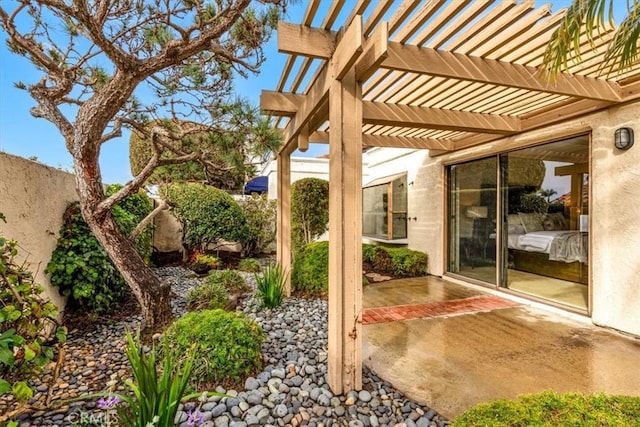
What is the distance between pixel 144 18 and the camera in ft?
12.1

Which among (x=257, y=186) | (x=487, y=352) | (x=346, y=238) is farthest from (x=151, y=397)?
(x=257, y=186)

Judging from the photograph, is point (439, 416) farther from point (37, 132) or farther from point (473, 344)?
point (37, 132)

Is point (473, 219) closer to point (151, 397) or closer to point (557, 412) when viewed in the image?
point (557, 412)

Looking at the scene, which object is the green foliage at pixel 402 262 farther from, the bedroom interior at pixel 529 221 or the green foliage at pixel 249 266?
the green foliage at pixel 249 266

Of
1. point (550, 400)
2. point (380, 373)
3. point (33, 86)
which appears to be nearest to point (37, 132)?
point (33, 86)

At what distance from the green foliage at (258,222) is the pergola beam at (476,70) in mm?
7101

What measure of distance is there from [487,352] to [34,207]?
558cm

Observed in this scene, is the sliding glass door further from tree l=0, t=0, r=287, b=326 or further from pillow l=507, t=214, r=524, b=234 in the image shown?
tree l=0, t=0, r=287, b=326

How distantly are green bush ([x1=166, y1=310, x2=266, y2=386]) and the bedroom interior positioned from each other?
4.96 metres

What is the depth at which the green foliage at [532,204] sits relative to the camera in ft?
18.1

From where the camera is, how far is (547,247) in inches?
220

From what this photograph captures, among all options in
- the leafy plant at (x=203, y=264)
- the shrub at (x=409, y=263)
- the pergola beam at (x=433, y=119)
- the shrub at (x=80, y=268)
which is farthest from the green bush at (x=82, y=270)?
the shrub at (x=409, y=263)

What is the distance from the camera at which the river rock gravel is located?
240cm

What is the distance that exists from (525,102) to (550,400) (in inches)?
178
